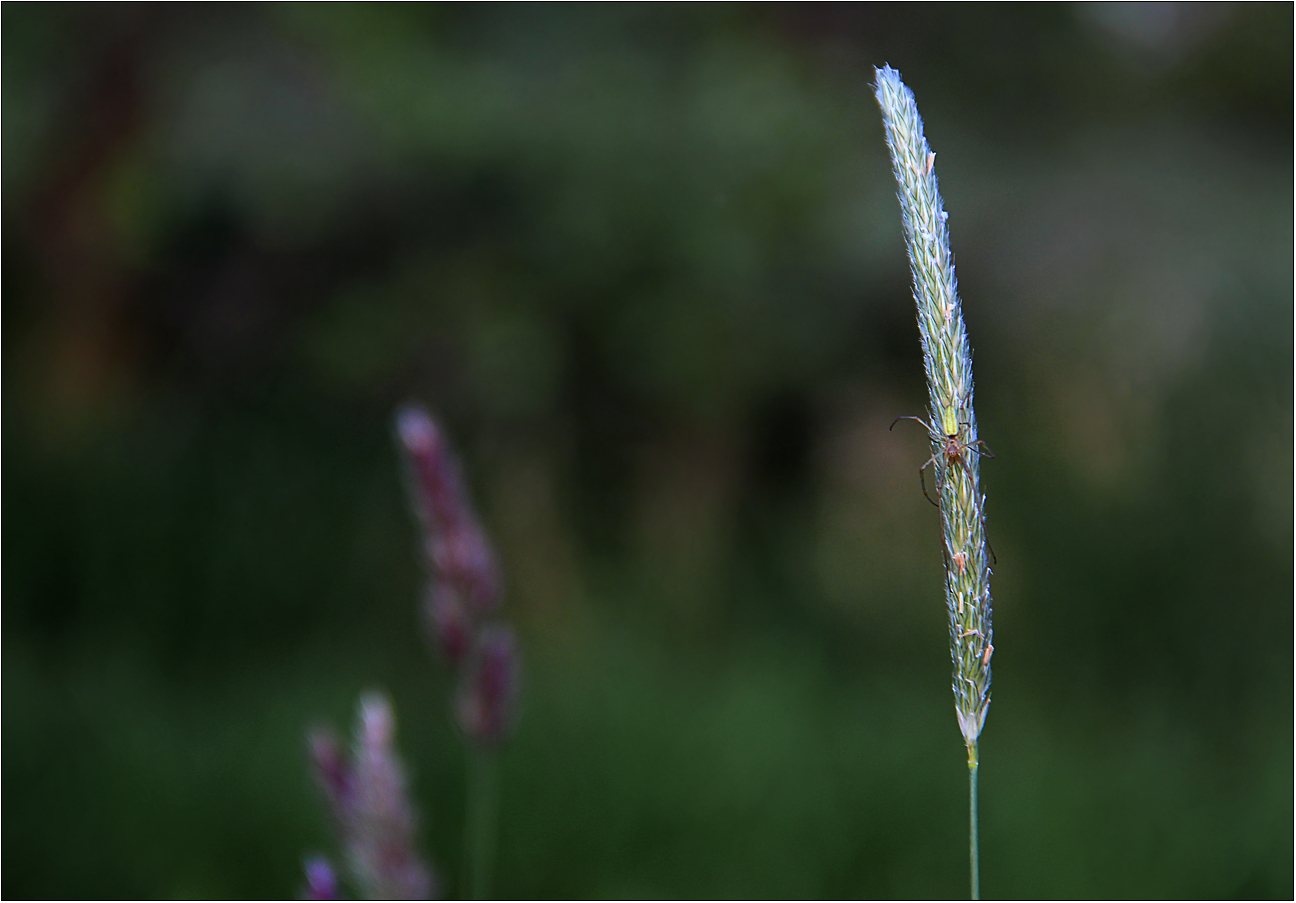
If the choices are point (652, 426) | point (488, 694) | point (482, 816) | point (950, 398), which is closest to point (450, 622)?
point (488, 694)

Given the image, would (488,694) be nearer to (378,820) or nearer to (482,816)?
(378,820)

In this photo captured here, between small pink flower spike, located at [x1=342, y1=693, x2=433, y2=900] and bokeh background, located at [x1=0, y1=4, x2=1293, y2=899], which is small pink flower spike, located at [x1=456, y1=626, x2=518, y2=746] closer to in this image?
small pink flower spike, located at [x1=342, y1=693, x2=433, y2=900]

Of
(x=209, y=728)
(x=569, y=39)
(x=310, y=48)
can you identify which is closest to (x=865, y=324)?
(x=569, y=39)

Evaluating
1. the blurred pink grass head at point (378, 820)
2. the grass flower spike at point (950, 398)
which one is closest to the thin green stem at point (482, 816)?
the blurred pink grass head at point (378, 820)

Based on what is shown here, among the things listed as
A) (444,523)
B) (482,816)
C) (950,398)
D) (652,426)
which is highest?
(950,398)

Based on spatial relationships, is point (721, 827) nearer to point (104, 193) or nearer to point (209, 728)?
point (209, 728)

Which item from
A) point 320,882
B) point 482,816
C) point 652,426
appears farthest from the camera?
point 652,426
